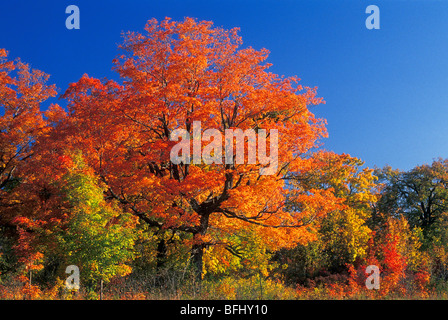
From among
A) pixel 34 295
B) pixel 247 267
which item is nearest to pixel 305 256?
pixel 247 267

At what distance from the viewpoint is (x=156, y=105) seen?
22172 millimetres

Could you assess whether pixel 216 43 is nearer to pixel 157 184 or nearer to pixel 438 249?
pixel 157 184

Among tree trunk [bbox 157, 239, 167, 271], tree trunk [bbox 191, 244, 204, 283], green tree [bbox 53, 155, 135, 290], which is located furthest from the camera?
tree trunk [bbox 157, 239, 167, 271]

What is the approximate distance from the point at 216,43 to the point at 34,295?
14.6m

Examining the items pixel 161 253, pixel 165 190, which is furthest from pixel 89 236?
pixel 161 253

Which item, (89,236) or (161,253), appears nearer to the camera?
(89,236)

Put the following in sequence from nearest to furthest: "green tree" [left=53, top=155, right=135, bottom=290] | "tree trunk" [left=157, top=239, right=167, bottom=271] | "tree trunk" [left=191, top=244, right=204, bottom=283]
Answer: "green tree" [left=53, top=155, right=135, bottom=290], "tree trunk" [left=191, top=244, right=204, bottom=283], "tree trunk" [left=157, top=239, right=167, bottom=271]

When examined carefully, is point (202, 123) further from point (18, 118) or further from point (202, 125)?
point (18, 118)

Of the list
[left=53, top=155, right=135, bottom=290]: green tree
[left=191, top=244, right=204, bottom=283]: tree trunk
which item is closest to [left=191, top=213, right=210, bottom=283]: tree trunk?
[left=191, top=244, right=204, bottom=283]: tree trunk

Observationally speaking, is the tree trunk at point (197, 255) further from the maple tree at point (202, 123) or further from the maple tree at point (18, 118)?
the maple tree at point (18, 118)

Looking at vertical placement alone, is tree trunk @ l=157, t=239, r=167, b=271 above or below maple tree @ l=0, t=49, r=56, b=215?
below

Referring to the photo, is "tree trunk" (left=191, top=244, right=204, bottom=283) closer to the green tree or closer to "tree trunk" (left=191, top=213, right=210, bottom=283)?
"tree trunk" (left=191, top=213, right=210, bottom=283)

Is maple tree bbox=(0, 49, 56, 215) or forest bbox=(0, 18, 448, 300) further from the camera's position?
maple tree bbox=(0, 49, 56, 215)

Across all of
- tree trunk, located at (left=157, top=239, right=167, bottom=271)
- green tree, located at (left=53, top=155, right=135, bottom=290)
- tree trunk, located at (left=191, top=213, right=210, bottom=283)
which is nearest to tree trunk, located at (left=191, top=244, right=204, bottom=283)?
tree trunk, located at (left=191, top=213, right=210, bottom=283)
